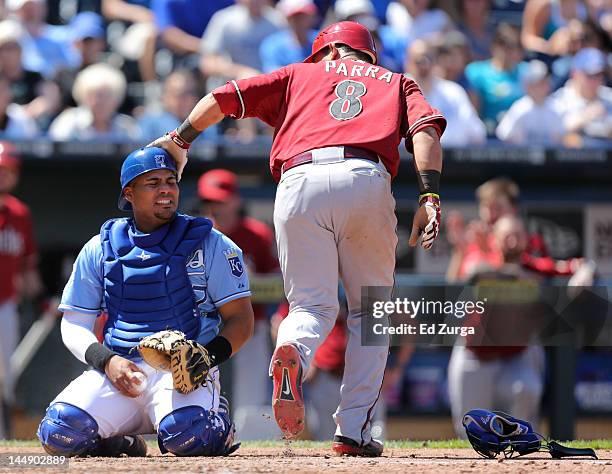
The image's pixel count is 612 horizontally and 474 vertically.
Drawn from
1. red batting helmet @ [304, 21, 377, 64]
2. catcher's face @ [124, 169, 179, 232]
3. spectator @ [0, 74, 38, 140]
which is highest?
spectator @ [0, 74, 38, 140]

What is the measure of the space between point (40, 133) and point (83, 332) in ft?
14.6

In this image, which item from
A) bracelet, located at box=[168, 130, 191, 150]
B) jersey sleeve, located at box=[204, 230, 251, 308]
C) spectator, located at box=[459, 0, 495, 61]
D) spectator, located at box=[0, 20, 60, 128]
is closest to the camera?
jersey sleeve, located at box=[204, 230, 251, 308]

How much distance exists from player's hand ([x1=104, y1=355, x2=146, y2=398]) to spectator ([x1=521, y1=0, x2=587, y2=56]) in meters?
7.01

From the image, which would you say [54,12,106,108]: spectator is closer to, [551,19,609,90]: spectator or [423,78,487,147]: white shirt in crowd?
[423,78,487,147]: white shirt in crowd

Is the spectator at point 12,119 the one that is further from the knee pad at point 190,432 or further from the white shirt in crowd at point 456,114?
the knee pad at point 190,432

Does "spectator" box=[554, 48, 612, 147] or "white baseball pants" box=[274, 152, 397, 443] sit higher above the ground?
"spectator" box=[554, 48, 612, 147]

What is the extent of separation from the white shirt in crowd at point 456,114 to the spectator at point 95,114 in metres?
2.30

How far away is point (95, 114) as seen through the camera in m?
8.98

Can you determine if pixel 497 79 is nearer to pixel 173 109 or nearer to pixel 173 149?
pixel 173 109

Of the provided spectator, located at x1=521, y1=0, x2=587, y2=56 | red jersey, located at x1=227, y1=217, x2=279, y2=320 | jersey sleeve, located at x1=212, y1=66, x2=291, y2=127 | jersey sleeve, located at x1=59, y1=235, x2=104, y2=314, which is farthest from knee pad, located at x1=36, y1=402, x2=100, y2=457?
spectator, located at x1=521, y1=0, x2=587, y2=56

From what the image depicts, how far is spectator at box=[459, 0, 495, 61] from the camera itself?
10.9 m

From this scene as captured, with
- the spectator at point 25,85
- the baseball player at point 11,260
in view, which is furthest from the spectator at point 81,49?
the baseball player at point 11,260

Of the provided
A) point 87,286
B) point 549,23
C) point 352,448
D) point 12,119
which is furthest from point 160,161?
point 549,23

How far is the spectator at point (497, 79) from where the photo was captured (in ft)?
33.1
